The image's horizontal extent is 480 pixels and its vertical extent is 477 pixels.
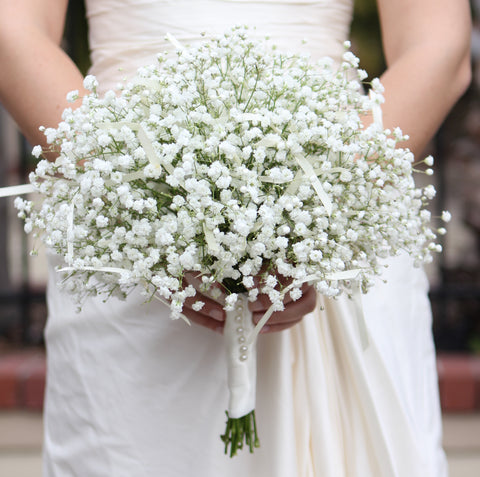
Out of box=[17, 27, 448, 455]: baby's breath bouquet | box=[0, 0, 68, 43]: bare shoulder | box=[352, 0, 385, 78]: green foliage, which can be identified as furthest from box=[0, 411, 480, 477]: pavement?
box=[17, 27, 448, 455]: baby's breath bouquet

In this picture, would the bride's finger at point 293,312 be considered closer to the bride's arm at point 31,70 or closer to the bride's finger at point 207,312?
the bride's finger at point 207,312

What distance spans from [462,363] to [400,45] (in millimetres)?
2948

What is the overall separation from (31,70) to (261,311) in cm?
66

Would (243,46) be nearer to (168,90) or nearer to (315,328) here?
(168,90)

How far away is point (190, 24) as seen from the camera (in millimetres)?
1641

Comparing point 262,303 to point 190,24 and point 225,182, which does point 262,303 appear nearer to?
point 225,182

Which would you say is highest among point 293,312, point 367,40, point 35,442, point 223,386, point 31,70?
point 367,40

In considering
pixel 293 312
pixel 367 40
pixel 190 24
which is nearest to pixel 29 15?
pixel 190 24

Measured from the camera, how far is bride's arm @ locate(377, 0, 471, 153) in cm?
158

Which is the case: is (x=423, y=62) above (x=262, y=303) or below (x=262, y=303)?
above

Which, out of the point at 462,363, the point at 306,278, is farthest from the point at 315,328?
the point at 462,363

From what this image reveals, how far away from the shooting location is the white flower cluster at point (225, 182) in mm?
1171

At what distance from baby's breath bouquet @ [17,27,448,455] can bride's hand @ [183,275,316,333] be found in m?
0.02

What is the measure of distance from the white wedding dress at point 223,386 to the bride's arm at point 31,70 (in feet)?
0.56
